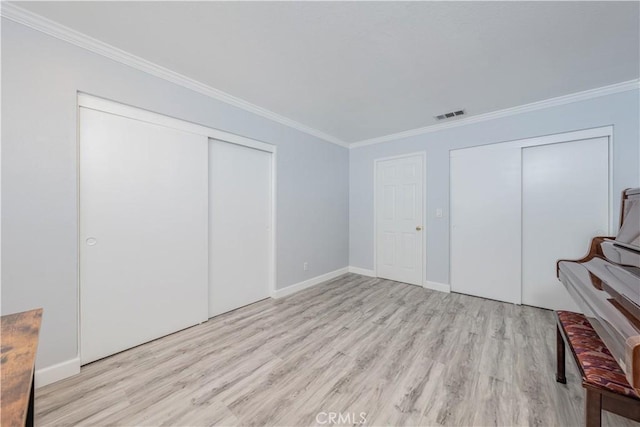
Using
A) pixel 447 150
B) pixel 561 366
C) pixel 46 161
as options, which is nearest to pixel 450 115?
pixel 447 150

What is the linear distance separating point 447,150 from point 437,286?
6.59 ft

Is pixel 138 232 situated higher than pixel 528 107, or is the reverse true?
pixel 528 107

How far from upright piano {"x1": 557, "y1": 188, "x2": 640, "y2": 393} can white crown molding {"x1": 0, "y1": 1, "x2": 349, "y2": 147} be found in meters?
3.26

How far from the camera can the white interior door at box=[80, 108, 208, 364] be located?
1901 mm

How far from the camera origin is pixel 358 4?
60.0 inches

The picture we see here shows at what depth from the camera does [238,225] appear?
9.62ft

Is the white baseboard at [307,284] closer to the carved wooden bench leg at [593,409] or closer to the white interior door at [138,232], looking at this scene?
the white interior door at [138,232]

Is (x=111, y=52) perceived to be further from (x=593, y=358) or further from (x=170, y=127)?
(x=593, y=358)

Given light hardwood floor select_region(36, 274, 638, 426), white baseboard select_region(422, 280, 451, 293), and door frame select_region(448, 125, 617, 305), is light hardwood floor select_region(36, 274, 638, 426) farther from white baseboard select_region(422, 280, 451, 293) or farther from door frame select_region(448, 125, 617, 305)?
door frame select_region(448, 125, 617, 305)

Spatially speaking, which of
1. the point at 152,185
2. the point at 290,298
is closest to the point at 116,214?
the point at 152,185

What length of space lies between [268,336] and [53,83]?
2577mm

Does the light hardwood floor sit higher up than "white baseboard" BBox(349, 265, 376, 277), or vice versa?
"white baseboard" BBox(349, 265, 376, 277)

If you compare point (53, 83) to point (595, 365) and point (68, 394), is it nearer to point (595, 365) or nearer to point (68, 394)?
point (68, 394)

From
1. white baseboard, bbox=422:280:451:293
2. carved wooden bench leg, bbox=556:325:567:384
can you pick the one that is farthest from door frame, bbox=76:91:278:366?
carved wooden bench leg, bbox=556:325:567:384
